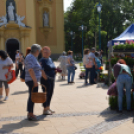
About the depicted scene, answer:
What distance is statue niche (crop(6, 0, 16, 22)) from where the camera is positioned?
37.0 m

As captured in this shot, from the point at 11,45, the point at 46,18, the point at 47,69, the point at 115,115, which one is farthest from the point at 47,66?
the point at 46,18

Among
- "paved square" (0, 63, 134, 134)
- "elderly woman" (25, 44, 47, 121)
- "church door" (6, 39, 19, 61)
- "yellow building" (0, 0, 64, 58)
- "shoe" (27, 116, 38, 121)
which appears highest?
"yellow building" (0, 0, 64, 58)

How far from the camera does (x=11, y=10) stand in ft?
121

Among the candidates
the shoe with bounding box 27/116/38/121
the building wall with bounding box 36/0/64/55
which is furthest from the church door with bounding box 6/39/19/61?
the shoe with bounding box 27/116/38/121

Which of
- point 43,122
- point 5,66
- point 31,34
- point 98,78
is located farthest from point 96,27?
point 43,122

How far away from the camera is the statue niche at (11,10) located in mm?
37031

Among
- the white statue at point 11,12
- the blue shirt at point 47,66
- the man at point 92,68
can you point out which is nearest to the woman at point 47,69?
the blue shirt at point 47,66

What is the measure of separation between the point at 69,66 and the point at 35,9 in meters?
28.9

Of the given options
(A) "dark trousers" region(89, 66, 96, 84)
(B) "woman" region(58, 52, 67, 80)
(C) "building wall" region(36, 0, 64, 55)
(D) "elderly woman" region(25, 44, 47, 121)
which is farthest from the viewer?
(C) "building wall" region(36, 0, 64, 55)

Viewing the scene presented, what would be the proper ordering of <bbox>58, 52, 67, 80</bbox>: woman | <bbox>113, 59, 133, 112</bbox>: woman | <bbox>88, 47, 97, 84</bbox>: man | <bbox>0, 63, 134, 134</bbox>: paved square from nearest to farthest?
<bbox>0, 63, 134, 134</bbox>: paved square < <bbox>113, 59, 133, 112</bbox>: woman < <bbox>88, 47, 97, 84</bbox>: man < <bbox>58, 52, 67, 80</bbox>: woman

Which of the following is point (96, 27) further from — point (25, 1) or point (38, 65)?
point (38, 65)

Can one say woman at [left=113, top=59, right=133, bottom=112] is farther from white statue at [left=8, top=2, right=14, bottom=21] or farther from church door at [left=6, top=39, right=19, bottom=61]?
white statue at [left=8, top=2, right=14, bottom=21]

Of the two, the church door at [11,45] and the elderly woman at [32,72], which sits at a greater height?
the church door at [11,45]

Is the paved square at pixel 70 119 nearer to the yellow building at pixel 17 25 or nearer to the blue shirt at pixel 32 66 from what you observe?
the blue shirt at pixel 32 66
